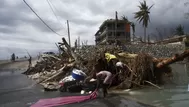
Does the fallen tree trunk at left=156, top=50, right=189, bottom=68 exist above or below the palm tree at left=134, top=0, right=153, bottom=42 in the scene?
below

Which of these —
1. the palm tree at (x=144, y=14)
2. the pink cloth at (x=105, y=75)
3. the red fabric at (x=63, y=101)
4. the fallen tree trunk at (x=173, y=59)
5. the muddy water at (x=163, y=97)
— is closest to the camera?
the red fabric at (x=63, y=101)

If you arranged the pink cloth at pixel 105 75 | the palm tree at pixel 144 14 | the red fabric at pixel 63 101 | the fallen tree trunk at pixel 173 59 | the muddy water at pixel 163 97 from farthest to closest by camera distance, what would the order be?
1. the palm tree at pixel 144 14
2. the fallen tree trunk at pixel 173 59
3. the pink cloth at pixel 105 75
4. the muddy water at pixel 163 97
5. the red fabric at pixel 63 101

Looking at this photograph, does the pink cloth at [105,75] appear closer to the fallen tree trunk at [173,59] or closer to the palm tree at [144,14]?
the fallen tree trunk at [173,59]

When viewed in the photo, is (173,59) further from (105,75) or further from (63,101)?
(63,101)

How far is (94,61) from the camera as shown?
1836 centimetres

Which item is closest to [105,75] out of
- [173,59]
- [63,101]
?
[63,101]

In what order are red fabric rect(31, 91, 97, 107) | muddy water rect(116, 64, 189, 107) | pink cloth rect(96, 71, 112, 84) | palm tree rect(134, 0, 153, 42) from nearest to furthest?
red fabric rect(31, 91, 97, 107) < muddy water rect(116, 64, 189, 107) < pink cloth rect(96, 71, 112, 84) < palm tree rect(134, 0, 153, 42)

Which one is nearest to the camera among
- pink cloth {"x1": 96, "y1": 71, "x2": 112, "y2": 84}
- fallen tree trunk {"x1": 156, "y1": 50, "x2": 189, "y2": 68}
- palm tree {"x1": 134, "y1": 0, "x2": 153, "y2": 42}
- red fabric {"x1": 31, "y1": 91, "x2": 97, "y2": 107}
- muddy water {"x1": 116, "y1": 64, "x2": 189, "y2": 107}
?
red fabric {"x1": 31, "y1": 91, "x2": 97, "y2": 107}

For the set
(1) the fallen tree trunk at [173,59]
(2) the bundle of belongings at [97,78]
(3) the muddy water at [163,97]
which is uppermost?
(1) the fallen tree trunk at [173,59]

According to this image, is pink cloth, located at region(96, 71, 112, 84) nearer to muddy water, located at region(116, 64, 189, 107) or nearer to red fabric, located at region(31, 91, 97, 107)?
red fabric, located at region(31, 91, 97, 107)

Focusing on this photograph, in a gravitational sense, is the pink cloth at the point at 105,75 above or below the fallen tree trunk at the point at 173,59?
below

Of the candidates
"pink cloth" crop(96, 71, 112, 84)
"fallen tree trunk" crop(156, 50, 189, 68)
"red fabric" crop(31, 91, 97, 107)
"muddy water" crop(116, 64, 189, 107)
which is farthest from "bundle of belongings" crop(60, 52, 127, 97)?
"fallen tree trunk" crop(156, 50, 189, 68)

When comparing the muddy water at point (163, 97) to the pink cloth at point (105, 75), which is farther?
the pink cloth at point (105, 75)

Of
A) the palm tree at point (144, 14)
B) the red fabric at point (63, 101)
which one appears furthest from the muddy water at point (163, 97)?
the palm tree at point (144, 14)
